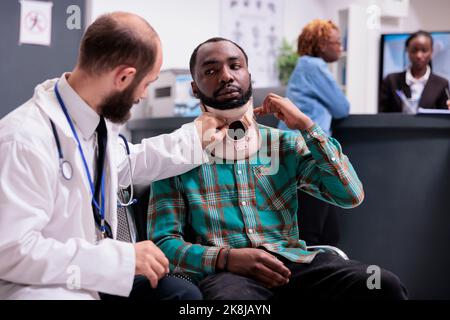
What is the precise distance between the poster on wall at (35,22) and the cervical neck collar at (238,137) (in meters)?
2.45

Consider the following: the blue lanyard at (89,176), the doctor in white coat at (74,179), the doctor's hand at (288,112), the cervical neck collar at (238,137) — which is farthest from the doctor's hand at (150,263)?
the doctor's hand at (288,112)

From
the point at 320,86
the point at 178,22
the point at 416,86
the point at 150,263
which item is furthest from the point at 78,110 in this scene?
the point at 178,22

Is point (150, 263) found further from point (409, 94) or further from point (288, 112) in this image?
point (409, 94)

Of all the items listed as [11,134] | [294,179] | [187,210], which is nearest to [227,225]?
[187,210]

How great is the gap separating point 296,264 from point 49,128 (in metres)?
0.71

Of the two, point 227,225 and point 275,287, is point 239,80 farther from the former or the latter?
point 275,287

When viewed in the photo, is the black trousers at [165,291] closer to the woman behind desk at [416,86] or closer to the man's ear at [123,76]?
the man's ear at [123,76]

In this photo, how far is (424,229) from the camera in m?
2.78

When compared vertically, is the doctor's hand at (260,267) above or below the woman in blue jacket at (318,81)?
below

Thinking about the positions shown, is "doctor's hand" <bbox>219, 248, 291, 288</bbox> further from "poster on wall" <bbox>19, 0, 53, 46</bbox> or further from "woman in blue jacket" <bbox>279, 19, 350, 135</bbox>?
"poster on wall" <bbox>19, 0, 53, 46</bbox>

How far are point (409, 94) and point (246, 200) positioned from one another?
2.55 metres

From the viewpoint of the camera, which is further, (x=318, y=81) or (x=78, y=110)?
(x=318, y=81)

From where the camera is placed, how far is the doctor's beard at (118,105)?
1295 millimetres

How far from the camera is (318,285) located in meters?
1.52
